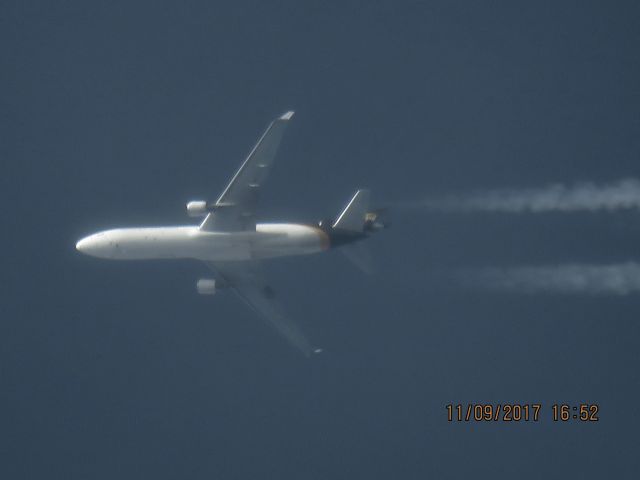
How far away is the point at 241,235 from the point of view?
194 ft

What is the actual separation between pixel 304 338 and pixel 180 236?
10331mm

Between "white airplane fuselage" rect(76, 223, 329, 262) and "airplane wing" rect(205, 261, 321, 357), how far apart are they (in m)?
2.38

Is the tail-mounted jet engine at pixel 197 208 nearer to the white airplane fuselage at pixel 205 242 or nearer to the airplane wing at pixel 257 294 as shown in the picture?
the white airplane fuselage at pixel 205 242

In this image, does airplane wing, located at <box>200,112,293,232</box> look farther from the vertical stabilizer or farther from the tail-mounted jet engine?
the vertical stabilizer

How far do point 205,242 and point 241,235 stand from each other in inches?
88.3

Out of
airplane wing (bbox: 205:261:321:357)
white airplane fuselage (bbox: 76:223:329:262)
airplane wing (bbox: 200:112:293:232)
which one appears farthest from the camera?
airplane wing (bbox: 205:261:321:357)

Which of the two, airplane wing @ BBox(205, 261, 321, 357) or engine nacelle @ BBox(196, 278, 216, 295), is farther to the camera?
airplane wing @ BBox(205, 261, 321, 357)

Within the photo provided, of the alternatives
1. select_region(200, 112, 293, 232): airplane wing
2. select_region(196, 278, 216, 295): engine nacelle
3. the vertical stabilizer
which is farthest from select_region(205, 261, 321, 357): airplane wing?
the vertical stabilizer

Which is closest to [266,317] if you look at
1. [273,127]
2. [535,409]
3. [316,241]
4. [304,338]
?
[304,338]

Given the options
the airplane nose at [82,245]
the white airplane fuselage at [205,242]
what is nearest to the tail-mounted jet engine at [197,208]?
the white airplane fuselage at [205,242]

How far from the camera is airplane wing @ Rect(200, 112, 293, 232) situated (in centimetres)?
5744

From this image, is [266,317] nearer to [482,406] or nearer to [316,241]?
[316,241]

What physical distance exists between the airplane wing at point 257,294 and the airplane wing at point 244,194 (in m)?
3.74

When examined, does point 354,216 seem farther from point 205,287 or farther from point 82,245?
point 82,245
